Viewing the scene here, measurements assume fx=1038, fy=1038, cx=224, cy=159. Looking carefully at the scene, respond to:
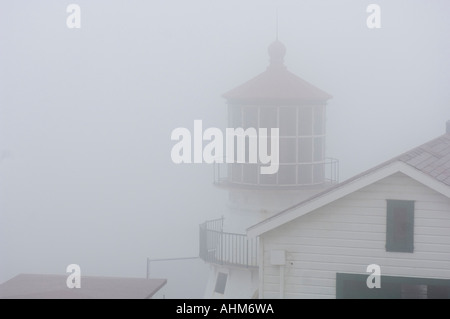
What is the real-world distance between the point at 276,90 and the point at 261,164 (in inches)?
61.0

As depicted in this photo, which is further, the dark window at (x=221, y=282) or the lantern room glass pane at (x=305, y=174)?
the dark window at (x=221, y=282)

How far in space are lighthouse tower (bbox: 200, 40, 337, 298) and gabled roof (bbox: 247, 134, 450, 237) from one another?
17.2ft

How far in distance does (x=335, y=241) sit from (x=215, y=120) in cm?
3368

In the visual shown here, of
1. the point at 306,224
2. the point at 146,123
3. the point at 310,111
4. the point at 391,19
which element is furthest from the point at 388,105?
the point at 306,224

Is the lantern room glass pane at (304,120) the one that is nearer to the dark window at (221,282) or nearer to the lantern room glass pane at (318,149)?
the lantern room glass pane at (318,149)

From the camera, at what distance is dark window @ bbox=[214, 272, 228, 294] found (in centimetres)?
2205

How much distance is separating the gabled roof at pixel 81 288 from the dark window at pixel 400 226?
13.5 feet

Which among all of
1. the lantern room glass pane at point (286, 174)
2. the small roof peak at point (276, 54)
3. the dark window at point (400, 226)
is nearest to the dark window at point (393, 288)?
the dark window at point (400, 226)

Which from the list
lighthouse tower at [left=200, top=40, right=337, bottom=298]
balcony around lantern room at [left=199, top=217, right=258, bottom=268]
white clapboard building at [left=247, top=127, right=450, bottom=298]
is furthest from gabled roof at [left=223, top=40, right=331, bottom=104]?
white clapboard building at [left=247, top=127, right=450, bottom=298]

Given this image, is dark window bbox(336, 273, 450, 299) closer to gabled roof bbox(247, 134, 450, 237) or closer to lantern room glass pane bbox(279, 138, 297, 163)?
gabled roof bbox(247, 134, 450, 237)

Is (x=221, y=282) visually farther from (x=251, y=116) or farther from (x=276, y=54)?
(x=276, y=54)

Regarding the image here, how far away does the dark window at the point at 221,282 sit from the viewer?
22047 mm
